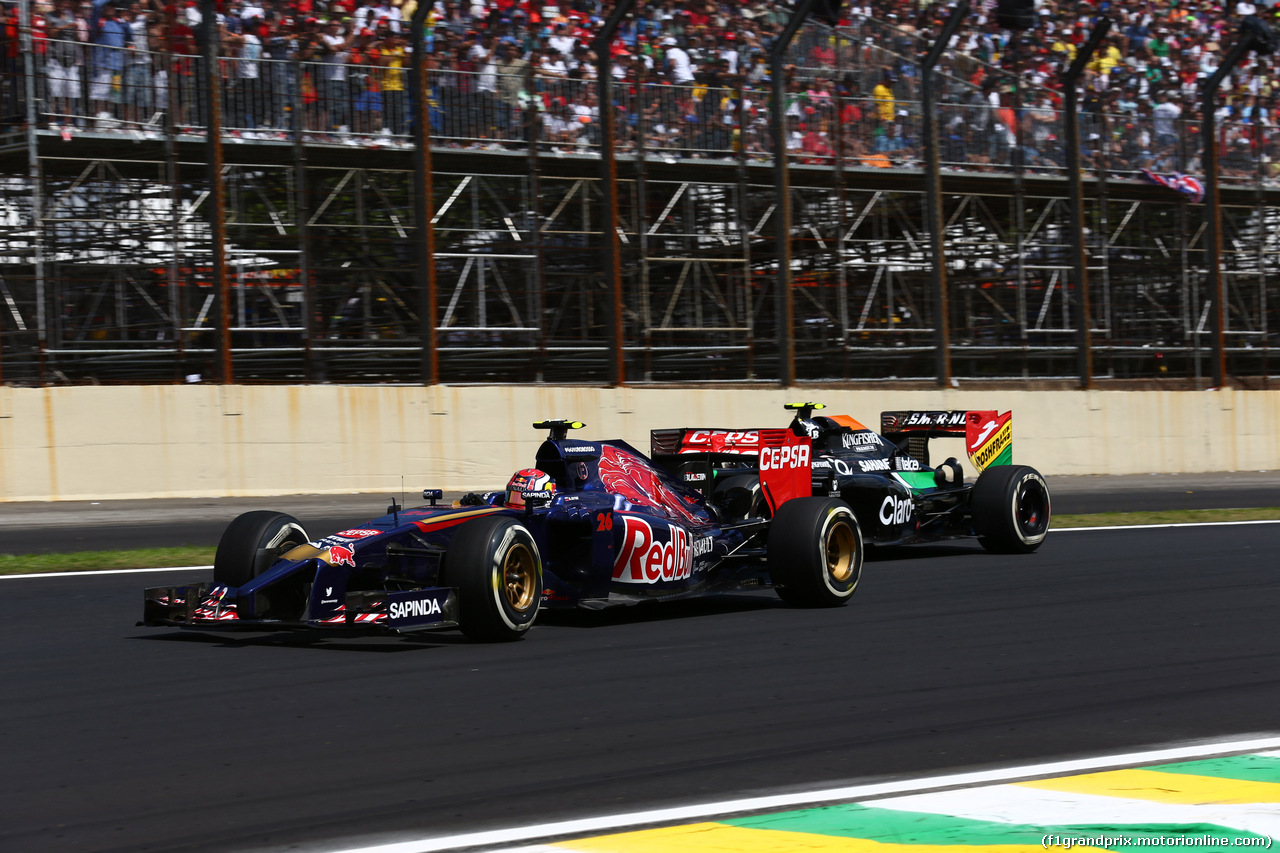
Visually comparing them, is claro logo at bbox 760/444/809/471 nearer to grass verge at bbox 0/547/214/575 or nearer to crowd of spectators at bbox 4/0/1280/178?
grass verge at bbox 0/547/214/575

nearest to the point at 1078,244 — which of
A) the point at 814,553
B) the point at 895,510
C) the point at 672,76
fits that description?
the point at 672,76

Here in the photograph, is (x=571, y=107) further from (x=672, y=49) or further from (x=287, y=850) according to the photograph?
(x=287, y=850)

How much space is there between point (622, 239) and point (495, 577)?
14.8 metres

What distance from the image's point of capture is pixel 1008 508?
1245 cm

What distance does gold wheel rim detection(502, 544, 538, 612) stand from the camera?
8.12m

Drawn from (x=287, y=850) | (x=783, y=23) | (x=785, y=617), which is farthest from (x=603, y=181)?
(x=287, y=850)

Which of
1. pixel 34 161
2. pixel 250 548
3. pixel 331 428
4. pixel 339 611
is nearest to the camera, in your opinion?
pixel 339 611

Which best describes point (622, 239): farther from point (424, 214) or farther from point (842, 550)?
point (842, 550)

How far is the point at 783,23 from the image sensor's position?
23094mm

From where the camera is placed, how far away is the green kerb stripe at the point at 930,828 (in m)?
4.25

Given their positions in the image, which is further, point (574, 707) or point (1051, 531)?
point (1051, 531)

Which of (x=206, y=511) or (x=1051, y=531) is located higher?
(x=206, y=511)

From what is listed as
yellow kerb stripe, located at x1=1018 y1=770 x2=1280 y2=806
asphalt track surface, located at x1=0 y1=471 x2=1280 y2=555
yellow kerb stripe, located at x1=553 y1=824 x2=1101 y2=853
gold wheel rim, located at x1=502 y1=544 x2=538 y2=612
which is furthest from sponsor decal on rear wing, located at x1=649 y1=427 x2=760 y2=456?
yellow kerb stripe, located at x1=553 y1=824 x2=1101 y2=853

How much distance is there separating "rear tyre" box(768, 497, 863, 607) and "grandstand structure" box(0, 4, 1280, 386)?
10594mm
